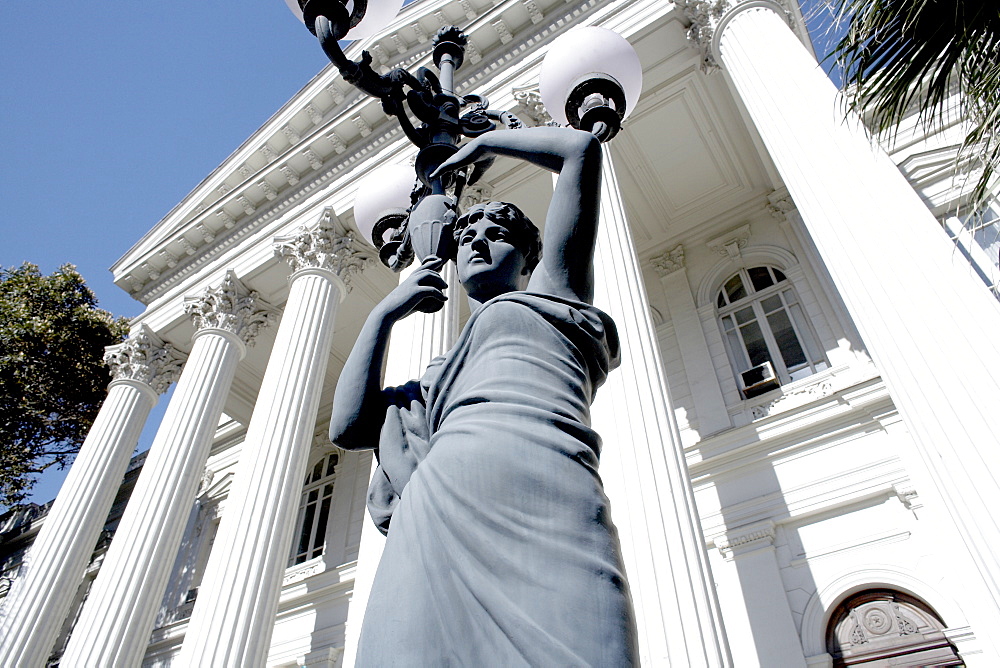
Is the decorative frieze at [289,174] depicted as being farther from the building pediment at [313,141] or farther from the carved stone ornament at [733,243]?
the carved stone ornament at [733,243]

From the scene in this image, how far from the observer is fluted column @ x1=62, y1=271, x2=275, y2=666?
27.8 feet

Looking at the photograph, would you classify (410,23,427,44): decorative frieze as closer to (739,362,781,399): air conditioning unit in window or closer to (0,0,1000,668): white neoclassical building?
(0,0,1000,668): white neoclassical building

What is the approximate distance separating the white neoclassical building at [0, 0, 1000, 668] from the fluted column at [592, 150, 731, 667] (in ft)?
0.07

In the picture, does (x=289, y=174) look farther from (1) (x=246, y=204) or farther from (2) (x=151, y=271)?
(2) (x=151, y=271)

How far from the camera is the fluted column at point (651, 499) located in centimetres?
431

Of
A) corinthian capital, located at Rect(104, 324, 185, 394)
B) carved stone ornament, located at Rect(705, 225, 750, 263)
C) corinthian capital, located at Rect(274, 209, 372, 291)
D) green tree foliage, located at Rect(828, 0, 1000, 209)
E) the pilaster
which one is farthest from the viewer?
corinthian capital, located at Rect(104, 324, 185, 394)

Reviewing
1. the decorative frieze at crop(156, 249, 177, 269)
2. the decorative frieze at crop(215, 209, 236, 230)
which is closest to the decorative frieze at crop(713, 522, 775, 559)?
the decorative frieze at crop(215, 209, 236, 230)

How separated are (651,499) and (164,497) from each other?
7.77 meters

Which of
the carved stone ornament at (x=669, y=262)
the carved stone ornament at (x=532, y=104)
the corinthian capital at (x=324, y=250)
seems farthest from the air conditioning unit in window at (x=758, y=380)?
the corinthian capital at (x=324, y=250)

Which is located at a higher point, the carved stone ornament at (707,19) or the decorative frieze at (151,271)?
the decorative frieze at (151,271)

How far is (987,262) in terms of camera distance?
8.29m

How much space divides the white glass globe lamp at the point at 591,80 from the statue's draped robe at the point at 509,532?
137 centimetres

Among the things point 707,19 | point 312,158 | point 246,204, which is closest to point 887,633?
point 707,19

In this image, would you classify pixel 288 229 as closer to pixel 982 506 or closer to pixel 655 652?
pixel 655 652
